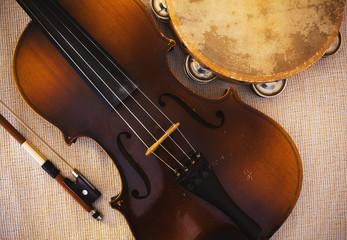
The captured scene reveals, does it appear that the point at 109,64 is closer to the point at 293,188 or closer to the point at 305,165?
the point at 293,188

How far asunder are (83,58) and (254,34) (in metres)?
0.62

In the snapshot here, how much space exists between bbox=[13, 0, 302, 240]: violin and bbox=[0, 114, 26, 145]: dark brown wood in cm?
26

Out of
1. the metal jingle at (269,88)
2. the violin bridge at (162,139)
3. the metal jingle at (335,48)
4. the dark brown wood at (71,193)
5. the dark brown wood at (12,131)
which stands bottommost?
the metal jingle at (335,48)

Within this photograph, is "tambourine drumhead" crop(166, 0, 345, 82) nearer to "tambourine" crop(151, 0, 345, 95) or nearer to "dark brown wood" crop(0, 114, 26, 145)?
"tambourine" crop(151, 0, 345, 95)

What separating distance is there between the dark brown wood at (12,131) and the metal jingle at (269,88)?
1084 millimetres

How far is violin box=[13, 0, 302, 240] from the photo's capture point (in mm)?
899

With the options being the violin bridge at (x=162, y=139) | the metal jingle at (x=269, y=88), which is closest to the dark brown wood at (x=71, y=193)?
the violin bridge at (x=162, y=139)

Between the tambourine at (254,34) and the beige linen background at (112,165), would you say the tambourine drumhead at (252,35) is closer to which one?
the tambourine at (254,34)

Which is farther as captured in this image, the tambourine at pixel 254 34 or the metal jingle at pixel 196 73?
the metal jingle at pixel 196 73

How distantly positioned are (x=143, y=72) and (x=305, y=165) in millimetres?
893

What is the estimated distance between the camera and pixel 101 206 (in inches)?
45.5

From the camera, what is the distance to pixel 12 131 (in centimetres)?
109

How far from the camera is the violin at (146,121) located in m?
0.90

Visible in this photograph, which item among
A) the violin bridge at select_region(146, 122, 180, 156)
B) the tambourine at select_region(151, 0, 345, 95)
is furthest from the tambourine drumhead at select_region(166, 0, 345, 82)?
the violin bridge at select_region(146, 122, 180, 156)
